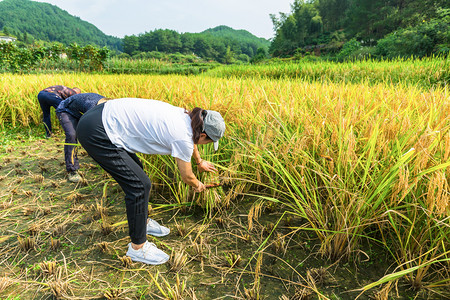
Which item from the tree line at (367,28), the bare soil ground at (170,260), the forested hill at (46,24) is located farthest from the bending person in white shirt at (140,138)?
the forested hill at (46,24)

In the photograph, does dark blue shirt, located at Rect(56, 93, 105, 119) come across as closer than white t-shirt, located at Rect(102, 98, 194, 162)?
No

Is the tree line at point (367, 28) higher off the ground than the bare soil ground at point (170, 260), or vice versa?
the tree line at point (367, 28)

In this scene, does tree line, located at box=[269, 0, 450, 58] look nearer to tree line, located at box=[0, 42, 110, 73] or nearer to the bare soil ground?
the bare soil ground

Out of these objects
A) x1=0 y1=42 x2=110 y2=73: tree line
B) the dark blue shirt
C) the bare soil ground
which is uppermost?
x1=0 y1=42 x2=110 y2=73: tree line

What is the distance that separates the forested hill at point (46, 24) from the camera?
367 feet

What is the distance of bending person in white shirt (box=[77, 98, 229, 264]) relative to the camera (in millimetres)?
1382

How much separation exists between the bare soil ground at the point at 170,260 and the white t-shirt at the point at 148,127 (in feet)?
1.80

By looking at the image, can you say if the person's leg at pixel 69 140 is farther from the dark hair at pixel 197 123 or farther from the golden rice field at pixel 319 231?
the dark hair at pixel 197 123

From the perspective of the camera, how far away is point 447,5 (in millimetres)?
19750

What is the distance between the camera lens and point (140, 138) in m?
1.47

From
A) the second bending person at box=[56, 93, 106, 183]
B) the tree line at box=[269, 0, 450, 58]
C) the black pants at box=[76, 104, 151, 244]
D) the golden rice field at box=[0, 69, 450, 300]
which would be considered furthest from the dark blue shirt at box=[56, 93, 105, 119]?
the tree line at box=[269, 0, 450, 58]

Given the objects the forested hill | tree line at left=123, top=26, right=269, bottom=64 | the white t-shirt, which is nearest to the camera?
the white t-shirt

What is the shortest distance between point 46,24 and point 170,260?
170 m

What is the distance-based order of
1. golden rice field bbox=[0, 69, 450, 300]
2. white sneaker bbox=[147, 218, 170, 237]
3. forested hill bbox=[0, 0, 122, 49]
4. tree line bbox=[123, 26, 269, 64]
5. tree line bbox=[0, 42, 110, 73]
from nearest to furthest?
golden rice field bbox=[0, 69, 450, 300] < white sneaker bbox=[147, 218, 170, 237] < tree line bbox=[0, 42, 110, 73] < tree line bbox=[123, 26, 269, 64] < forested hill bbox=[0, 0, 122, 49]
